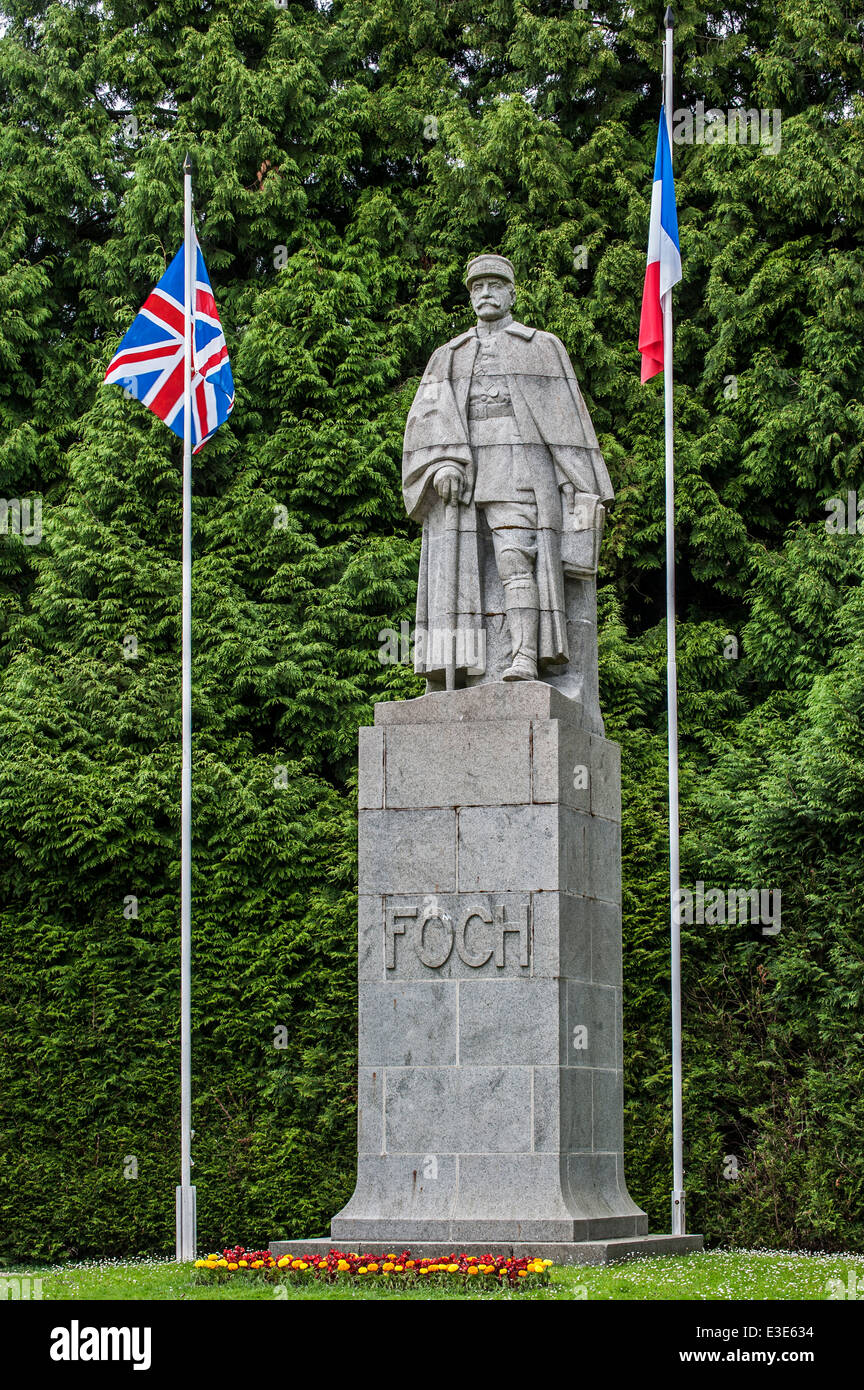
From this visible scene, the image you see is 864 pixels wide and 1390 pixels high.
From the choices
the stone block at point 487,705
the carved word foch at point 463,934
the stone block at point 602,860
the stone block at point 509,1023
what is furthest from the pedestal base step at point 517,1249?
the stone block at point 487,705

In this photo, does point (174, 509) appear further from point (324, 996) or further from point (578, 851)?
point (578, 851)

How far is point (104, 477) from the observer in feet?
73.1

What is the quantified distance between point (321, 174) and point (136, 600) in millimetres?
6987

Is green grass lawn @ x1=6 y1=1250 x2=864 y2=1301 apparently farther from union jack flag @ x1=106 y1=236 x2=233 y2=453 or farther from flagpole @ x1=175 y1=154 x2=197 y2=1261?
union jack flag @ x1=106 y1=236 x2=233 y2=453

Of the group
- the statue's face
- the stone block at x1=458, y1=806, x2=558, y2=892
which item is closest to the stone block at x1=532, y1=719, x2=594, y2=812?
the stone block at x1=458, y1=806, x2=558, y2=892

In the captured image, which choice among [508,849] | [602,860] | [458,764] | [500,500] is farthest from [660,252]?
[508,849]

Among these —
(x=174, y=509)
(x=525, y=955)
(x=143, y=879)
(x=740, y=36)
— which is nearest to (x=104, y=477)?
(x=174, y=509)

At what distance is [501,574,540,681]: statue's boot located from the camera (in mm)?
12852

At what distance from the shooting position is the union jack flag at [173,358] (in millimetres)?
17969

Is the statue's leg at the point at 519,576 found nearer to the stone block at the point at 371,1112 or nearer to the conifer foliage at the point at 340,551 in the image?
the stone block at the point at 371,1112

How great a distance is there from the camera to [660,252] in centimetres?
1848

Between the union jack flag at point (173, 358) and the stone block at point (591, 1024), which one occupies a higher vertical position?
the union jack flag at point (173, 358)

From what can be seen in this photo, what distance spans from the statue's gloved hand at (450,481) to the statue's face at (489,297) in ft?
4.12

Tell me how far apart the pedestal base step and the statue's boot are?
3.80 m
